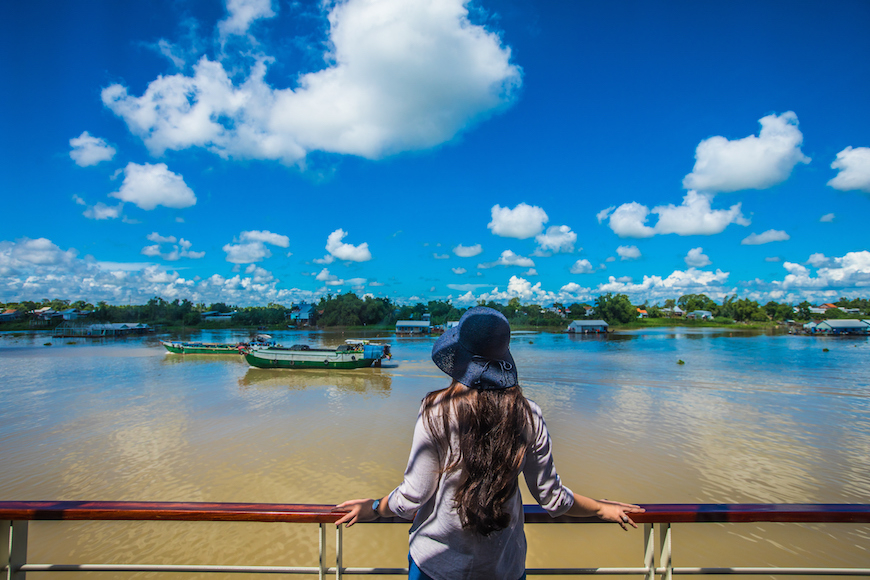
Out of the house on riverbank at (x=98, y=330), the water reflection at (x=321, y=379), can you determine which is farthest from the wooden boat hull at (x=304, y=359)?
the house on riverbank at (x=98, y=330)

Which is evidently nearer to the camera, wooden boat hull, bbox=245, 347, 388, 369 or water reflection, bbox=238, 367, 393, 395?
water reflection, bbox=238, 367, 393, 395

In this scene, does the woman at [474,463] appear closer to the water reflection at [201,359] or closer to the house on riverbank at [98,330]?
the water reflection at [201,359]

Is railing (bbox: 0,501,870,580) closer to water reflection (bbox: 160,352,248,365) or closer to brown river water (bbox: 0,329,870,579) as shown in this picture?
brown river water (bbox: 0,329,870,579)

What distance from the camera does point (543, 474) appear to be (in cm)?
120

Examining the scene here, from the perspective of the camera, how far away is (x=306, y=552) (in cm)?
521

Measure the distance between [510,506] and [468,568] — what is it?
0.20m

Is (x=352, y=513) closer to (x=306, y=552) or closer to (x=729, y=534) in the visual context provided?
(x=306, y=552)

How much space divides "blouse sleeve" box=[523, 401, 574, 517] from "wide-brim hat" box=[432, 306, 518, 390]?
16 cm

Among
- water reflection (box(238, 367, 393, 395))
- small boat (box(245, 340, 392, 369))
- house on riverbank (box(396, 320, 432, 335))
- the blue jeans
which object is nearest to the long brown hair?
the blue jeans

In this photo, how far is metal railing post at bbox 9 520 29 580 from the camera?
55.4 inches

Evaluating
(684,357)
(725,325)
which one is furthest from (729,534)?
(725,325)

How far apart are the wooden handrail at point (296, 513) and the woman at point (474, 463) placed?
20 cm

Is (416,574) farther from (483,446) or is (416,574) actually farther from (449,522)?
(483,446)

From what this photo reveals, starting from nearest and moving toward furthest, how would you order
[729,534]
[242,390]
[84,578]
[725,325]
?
1. [84,578]
2. [729,534]
3. [242,390]
4. [725,325]
